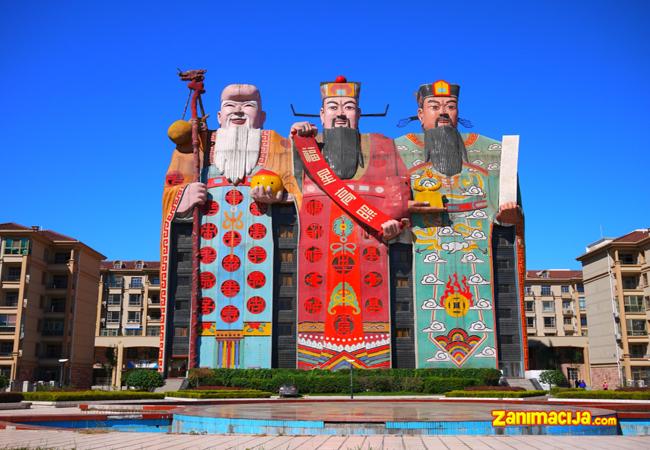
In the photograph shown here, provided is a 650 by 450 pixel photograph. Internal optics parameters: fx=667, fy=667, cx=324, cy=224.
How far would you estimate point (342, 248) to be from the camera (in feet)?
212

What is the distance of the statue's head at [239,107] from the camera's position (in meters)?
69.4

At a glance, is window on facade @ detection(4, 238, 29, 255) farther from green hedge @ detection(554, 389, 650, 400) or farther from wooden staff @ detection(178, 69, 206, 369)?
green hedge @ detection(554, 389, 650, 400)

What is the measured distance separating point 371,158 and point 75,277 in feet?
130

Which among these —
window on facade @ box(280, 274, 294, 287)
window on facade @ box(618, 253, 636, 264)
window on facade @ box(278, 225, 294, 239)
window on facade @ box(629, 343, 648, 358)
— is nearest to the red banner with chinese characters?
window on facade @ box(278, 225, 294, 239)

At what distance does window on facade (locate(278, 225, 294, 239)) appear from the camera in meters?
67.7

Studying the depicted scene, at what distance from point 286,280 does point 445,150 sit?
68.4 ft

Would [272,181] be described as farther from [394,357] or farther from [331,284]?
[394,357]

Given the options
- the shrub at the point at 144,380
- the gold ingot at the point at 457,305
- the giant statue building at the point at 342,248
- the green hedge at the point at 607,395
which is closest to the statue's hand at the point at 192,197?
the giant statue building at the point at 342,248

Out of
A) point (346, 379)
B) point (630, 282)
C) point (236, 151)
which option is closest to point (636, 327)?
point (630, 282)

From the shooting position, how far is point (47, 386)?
65.1 m

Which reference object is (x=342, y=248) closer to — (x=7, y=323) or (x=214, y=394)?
(x=214, y=394)

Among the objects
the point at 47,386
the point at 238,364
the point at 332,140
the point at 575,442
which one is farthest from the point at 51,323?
the point at 575,442

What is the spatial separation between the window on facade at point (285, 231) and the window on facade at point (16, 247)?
29926 mm

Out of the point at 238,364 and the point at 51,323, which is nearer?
the point at 238,364
